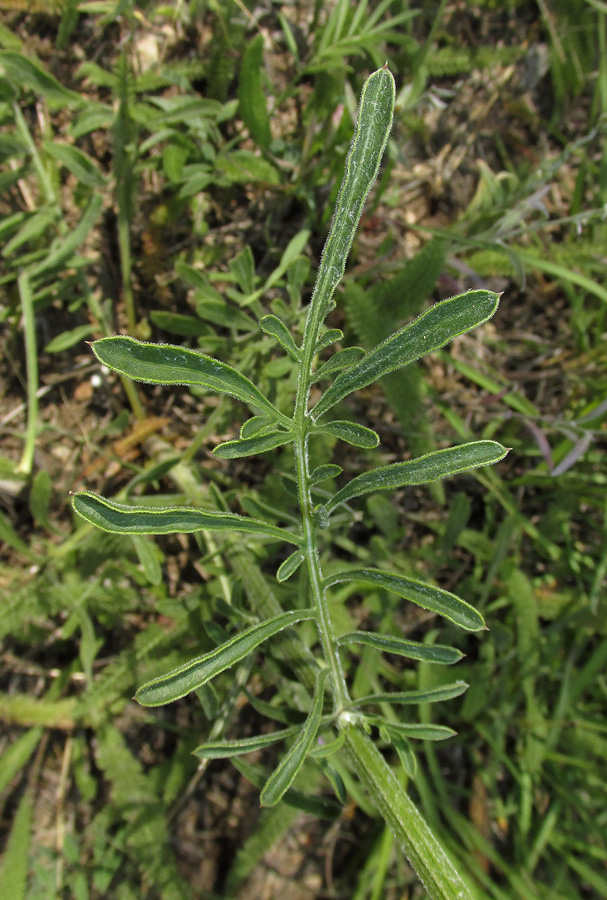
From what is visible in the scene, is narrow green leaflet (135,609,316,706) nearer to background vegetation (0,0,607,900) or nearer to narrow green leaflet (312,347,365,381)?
narrow green leaflet (312,347,365,381)

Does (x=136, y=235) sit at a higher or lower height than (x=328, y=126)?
lower

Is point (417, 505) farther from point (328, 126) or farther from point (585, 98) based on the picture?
point (585, 98)

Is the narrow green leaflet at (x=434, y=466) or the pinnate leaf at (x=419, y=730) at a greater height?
the narrow green leaflet at (x=434, y=466)

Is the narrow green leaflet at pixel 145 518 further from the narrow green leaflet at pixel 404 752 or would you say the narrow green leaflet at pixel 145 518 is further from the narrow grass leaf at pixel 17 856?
the narrow grass leaf at pixel 17 856

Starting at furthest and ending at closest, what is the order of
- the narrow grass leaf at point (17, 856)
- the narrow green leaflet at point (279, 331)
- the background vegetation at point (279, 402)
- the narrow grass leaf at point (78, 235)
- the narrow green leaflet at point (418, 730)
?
the narrow grass leaf at point (17, 856), the background vegetation at point (279, 402), the narrow grass leaf at point (78, 235), the narrow green leaflet at point (418, 730), the narrow green leaflet at point (279, 331)

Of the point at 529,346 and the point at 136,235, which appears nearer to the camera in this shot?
the point at 136,235

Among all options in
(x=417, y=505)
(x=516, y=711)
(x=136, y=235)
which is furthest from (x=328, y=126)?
(x=516, y=711)

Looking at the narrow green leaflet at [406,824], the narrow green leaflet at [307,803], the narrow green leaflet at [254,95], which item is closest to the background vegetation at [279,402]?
the narrow green leaflet at [254,95]

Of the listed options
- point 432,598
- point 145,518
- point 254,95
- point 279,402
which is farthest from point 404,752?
point 254,95
